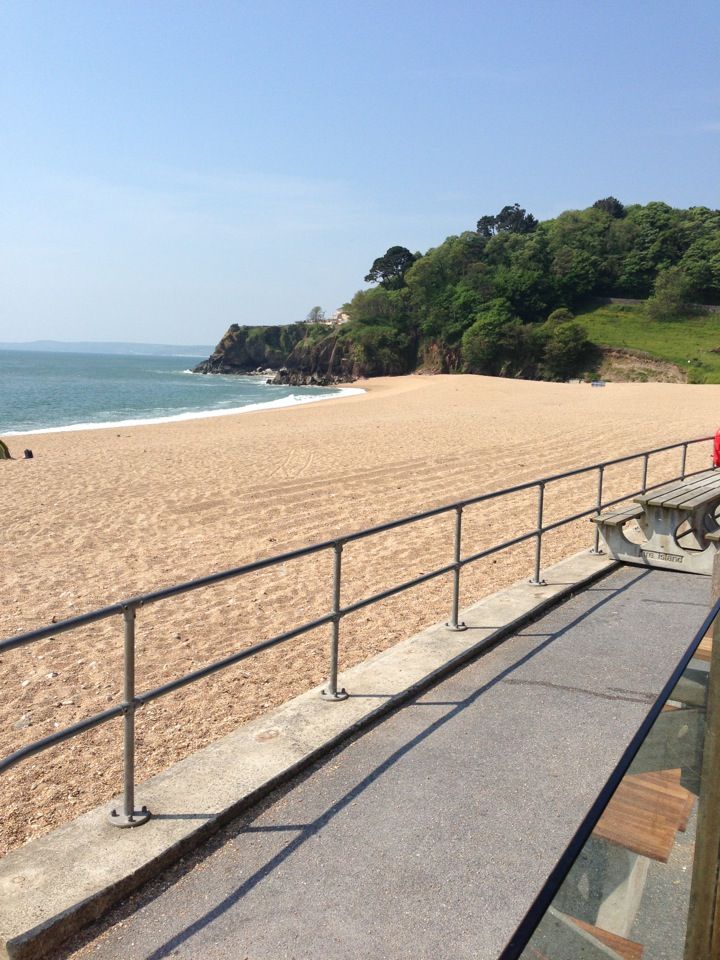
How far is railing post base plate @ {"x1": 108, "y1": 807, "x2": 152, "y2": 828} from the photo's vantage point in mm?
3080

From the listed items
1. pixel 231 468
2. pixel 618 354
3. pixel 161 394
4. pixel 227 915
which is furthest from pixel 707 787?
pixel 618 354

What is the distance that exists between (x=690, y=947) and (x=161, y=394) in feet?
258

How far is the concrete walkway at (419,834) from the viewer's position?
2.55m

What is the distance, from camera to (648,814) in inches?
66.1

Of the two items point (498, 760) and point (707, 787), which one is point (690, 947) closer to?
point (707, 787)

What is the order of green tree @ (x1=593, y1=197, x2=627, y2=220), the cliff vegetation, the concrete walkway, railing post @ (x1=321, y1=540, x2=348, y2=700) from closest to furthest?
the concrete walkway
railing post @ (x1=321, y1=540, x2=348, y2=700)
the cliff vegetation
green tree @ (x1=593, y1=197, x2=627, y2=220)

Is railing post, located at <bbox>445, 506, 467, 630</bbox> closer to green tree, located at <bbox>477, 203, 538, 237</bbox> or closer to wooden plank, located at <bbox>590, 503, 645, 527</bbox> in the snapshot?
wooden plank, located at <bbox>590, 503, 645, 527</bbox>

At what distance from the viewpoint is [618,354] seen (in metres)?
80.4

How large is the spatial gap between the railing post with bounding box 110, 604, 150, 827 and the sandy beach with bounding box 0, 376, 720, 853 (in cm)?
92

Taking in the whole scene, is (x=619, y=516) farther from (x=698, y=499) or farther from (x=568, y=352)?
(x=568, y=352)

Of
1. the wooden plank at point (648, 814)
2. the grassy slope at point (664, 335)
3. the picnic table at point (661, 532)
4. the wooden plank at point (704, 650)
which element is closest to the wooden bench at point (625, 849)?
the wooden plank at point (648, 814)

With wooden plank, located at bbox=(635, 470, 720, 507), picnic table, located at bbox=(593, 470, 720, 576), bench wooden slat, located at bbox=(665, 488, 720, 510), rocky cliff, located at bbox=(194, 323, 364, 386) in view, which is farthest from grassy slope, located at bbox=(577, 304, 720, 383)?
picnic table, located at bbox=(593, 470, 720, 576)

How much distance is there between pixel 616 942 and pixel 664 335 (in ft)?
311

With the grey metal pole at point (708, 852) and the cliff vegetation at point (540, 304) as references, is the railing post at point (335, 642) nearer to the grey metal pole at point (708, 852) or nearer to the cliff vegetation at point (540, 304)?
the grey metal pole at point (708, 852)
